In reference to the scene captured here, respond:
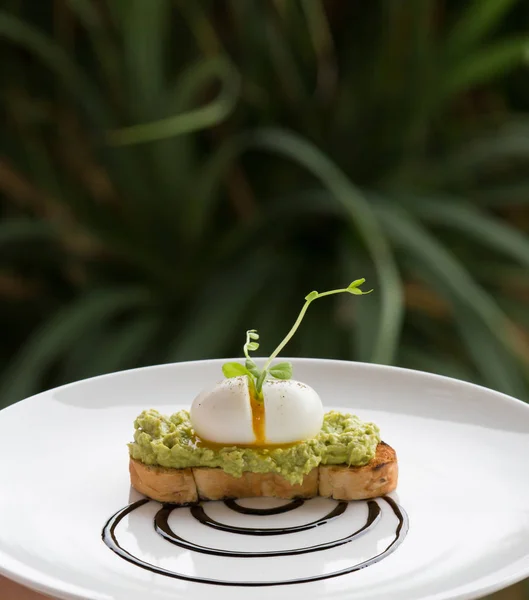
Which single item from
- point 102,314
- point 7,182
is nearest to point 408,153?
point 102,314

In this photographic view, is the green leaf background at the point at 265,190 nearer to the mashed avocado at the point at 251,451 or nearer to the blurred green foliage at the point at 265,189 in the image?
the blurred green foliage at the point at 265,189

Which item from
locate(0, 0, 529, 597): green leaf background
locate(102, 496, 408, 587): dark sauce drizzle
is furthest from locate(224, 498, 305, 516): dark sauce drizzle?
locate(0, 0, 529, 597): green leaf background

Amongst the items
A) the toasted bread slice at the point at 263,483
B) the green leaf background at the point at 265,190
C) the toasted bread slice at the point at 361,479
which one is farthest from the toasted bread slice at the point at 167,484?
the green leaf background at the point at 265,190

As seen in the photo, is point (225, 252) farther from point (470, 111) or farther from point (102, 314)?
point (470, 111)

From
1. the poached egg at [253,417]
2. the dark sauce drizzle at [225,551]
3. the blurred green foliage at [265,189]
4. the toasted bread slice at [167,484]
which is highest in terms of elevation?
the blurred green foliage at [265,189]

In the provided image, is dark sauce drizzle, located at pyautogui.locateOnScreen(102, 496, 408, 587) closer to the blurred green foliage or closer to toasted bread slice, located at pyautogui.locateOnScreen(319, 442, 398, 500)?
toasted bread slice, located at pyautogui.locateOnScreen(319, 442, 398, 500)

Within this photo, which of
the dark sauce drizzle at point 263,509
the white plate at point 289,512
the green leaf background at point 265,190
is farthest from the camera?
the green leaf background at point 265,190

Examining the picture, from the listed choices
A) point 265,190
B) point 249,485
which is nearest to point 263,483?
point 249,485

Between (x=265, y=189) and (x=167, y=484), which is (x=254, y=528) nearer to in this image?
(x=167, y=484)
